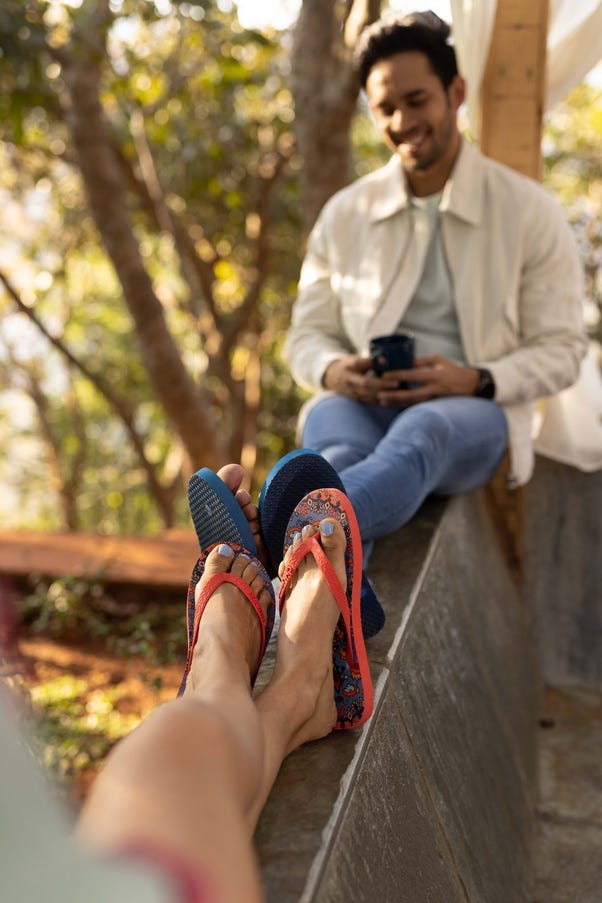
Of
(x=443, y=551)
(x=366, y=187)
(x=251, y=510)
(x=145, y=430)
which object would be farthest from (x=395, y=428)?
(x=145, y=430)

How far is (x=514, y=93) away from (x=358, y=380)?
48.4 inches

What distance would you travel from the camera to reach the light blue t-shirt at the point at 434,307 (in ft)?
9.34

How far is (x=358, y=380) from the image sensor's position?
257 cm

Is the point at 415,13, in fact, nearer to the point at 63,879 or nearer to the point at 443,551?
the point at 443,551

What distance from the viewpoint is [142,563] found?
3.80m

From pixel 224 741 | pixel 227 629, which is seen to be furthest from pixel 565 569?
pixel 224 741

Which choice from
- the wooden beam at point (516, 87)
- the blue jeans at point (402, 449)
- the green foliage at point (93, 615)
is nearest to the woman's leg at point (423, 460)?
the blue jeans at point (402, 449)

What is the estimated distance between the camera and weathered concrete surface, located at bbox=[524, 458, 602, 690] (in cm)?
342

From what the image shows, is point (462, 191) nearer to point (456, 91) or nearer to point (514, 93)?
point (456, 91)

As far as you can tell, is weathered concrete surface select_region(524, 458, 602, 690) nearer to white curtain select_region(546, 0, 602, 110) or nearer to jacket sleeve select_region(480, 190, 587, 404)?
jacket sleeve select_region(480, 190, 587, 404)

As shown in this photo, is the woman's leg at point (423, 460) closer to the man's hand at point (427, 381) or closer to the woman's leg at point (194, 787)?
the man's hand at point (427, 381)

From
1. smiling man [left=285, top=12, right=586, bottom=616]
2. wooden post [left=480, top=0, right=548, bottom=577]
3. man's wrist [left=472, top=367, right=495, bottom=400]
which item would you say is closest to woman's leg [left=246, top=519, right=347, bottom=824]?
smiling man [left=285, top=12, right=586, bottom=616]

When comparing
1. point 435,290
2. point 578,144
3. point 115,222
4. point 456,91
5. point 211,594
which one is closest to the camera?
point 211,594

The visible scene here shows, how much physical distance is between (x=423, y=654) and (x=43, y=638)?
2.03 meters
